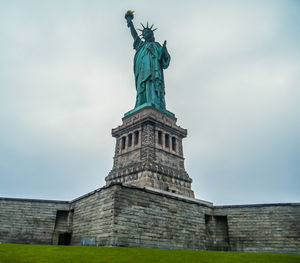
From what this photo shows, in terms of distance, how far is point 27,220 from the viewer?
23969mm

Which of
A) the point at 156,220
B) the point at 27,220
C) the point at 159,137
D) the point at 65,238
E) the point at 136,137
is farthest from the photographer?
the point at 136,137

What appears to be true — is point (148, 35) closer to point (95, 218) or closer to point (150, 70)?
point (150, 70)

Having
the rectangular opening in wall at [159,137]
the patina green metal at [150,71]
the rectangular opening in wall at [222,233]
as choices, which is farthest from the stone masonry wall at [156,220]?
the patina green metal at [150,71]

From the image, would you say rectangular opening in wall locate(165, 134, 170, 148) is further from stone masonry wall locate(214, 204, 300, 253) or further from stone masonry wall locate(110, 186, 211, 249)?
stone masonry wall locate(214, 204, 300, 253)

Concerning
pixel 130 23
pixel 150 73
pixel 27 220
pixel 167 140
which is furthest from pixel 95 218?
pixel 130 23

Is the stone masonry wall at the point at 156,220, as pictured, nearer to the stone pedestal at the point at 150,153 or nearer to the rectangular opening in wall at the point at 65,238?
the rectangular opening in wall at the point at 65,238

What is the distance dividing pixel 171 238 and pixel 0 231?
1416cm

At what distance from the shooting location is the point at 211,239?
81.4 feet

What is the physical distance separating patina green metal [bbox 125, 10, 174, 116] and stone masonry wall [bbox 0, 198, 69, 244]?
18791mm

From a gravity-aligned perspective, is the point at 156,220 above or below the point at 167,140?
below

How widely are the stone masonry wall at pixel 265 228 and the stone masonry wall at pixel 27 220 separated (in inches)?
615

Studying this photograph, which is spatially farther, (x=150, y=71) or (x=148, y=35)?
(x=148, y=35)

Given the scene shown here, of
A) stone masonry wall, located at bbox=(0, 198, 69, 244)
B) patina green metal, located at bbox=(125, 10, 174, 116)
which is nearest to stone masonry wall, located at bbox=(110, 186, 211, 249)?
stone masonry wall, located at bbox=(0, 198, 69, 244)

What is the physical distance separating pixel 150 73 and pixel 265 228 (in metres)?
25.0
